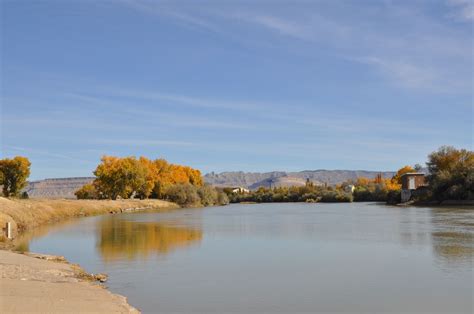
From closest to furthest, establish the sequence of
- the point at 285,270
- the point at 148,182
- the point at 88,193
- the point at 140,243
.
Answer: the point at 285,270 < the point at 140,243 < the point at 148,182 < the point at 88,193

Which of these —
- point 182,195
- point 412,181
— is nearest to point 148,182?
point 182,195

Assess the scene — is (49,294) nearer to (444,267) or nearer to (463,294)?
(463,294)

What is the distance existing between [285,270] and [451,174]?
65.8 metres

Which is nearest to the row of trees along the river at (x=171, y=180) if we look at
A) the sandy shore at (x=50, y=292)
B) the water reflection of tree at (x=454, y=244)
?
the water reflection of tree at (x=454, y=244)

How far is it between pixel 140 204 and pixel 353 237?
58272 mm

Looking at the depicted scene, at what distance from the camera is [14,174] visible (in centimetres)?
6912

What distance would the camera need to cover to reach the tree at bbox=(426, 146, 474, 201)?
71.9 metres

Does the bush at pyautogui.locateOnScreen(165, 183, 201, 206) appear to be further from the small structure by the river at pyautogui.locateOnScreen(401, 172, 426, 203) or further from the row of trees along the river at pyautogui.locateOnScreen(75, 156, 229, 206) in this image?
the small structure by the river at pyautogui.locateOnScreen(401, 172, 426, 203)

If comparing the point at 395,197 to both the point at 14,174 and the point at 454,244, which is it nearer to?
the point at 14,174

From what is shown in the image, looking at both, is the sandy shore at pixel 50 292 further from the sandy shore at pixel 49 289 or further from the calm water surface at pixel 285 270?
the calm water surface at pixel 285 270

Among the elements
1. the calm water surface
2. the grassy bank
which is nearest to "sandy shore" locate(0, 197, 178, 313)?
the calm water surface

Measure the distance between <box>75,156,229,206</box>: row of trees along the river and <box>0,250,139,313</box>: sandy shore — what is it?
227ft

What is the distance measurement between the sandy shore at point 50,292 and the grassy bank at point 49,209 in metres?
11.8

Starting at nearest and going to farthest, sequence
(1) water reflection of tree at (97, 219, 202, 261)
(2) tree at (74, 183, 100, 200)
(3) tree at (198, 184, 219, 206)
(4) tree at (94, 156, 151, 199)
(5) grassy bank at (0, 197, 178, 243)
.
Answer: (1) water reflection of tree at (97, 219, 202, 261) → (5) grassy bank at (0, 197, 178, 243) → (4) tree at (94, 156, 151, 199) → (3) tree at (198, 184, 219, 206) → (2) tree at (74, 183, 100, 200)
